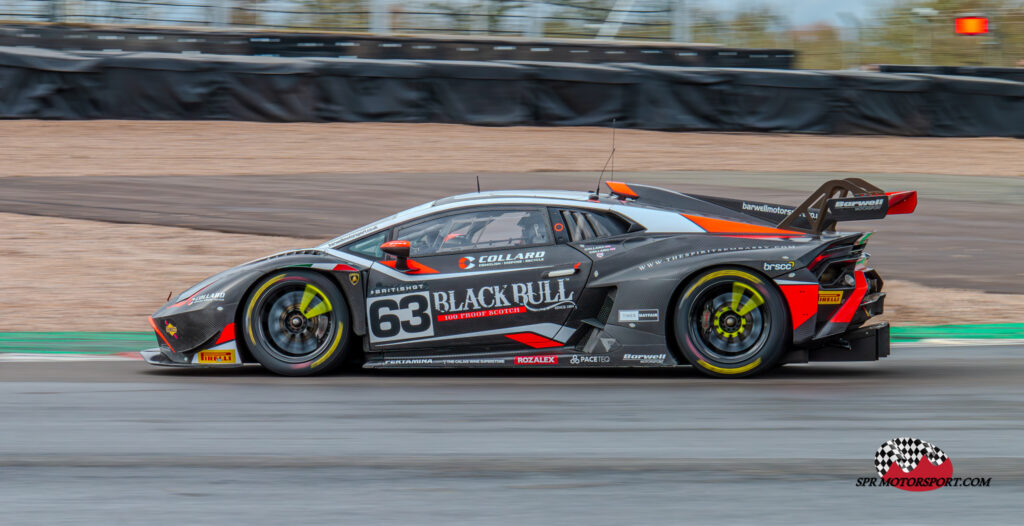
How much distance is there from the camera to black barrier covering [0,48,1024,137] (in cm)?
1948

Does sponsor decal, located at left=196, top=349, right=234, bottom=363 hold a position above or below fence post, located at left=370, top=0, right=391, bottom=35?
below

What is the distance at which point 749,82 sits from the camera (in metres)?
20.8

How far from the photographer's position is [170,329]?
7.23 metres

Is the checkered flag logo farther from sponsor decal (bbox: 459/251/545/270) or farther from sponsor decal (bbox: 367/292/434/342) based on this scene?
sponsor decal (bbox: 367/292/434/342)

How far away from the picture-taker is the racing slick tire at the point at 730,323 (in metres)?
6.89

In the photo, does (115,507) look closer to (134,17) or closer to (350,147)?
(350,147)

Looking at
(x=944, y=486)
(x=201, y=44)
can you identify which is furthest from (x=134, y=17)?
(x=944, y=486)

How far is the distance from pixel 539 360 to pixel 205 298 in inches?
78.9

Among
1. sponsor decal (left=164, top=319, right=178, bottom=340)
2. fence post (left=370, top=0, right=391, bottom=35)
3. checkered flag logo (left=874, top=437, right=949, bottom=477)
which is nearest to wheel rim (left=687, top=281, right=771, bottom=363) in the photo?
checkered flag logo (left=874, top=437, right=949, bottom=477)

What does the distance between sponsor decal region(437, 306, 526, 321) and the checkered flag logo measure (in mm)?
2309

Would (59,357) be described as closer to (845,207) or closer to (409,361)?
(409,361)

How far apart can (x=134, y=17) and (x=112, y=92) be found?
6133mm
